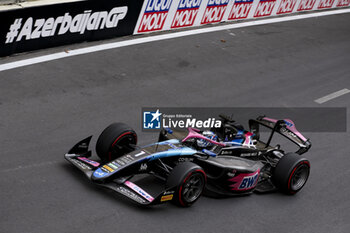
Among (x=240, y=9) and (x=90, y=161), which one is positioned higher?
(x=240, y=9)

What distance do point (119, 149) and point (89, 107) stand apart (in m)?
2.84

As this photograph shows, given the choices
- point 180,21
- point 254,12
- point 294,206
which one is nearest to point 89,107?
point 294,206

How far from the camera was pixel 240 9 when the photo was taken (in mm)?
18797

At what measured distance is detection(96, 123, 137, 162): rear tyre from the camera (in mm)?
8383

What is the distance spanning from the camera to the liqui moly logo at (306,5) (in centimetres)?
2114

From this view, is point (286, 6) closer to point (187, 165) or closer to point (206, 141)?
point (206, 141)

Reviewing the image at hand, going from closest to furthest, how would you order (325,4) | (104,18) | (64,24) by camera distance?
(64,24) → (104,18) → (325,4)

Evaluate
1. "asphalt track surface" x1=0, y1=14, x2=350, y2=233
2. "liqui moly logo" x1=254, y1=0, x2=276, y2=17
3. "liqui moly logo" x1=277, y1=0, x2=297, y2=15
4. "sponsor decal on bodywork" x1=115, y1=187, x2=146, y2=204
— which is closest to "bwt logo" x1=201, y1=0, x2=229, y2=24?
"asphalt track surface" x1=0, y1=14, x2=350, y2=233

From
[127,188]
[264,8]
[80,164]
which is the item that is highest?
[264,8]

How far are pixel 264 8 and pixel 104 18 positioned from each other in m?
7.46

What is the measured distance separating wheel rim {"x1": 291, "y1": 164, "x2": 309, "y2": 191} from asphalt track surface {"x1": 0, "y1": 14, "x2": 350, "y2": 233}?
0.83ft

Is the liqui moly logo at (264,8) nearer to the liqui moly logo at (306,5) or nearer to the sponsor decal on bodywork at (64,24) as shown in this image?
the liqui moly logo at (306,5)

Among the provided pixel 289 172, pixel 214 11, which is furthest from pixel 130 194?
pixel 214 11

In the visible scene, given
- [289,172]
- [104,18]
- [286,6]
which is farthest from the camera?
[286,6]
